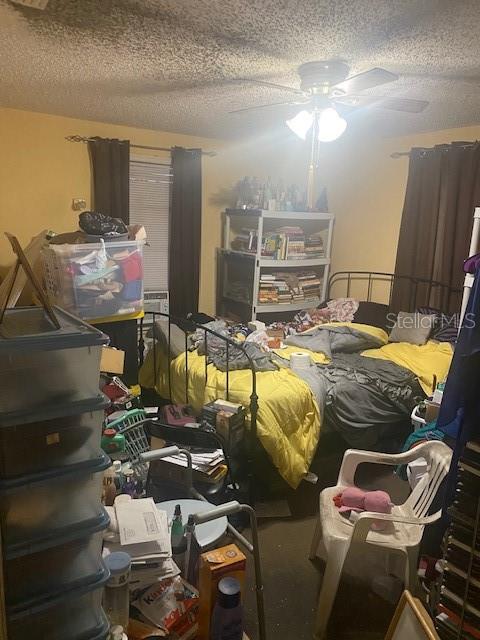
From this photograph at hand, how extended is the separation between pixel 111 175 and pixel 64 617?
11.0 feet

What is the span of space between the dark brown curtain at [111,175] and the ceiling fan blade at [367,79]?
216 centimetres

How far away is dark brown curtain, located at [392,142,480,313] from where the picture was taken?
3.63 meters

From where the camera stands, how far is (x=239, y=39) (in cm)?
189

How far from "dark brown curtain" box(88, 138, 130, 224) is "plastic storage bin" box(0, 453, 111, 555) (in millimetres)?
3098

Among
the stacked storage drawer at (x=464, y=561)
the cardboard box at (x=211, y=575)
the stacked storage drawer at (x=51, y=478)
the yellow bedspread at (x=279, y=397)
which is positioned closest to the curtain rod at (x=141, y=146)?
the yellow bedspread at (x=279, y=397)

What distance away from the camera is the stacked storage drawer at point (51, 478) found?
103cm

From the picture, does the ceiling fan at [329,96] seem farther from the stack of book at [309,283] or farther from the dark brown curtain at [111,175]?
the stack of book at [309,283]

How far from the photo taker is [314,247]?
4.60 meters

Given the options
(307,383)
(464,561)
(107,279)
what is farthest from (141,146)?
(464,561)

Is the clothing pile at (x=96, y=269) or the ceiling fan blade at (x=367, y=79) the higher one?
the ceiling fan blade at (x=367, y=79)

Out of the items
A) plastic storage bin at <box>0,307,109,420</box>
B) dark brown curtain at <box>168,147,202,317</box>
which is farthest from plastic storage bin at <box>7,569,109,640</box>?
dark brown curtain at <box>168,147,202,317</box>

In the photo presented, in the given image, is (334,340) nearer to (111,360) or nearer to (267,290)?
(267,290)

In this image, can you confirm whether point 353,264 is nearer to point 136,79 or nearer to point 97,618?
point 136,79

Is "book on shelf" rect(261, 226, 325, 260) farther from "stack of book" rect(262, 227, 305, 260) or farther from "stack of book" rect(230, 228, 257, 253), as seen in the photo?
"stack of book" rect(230, 228, 257, 253)
